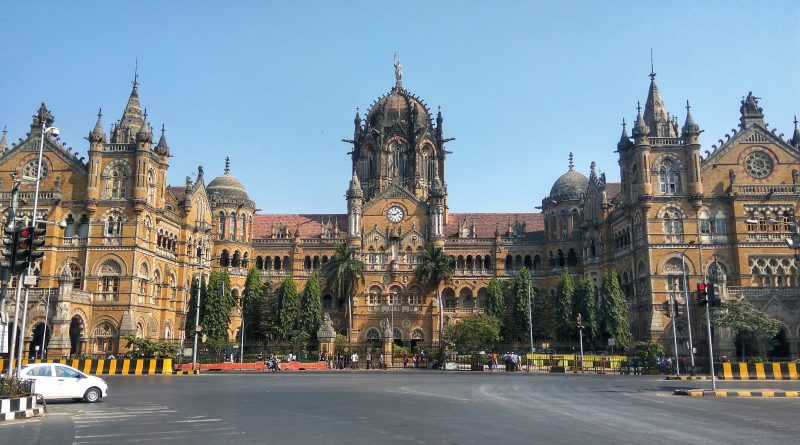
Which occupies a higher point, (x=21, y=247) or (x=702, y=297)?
(x=21, y=247)

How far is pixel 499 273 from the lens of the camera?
8312cm

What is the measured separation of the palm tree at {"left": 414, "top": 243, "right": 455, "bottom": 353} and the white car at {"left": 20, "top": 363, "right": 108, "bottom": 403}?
159 ft

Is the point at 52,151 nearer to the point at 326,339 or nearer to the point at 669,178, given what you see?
the point at 326,339

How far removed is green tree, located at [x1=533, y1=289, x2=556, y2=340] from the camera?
7400 cm

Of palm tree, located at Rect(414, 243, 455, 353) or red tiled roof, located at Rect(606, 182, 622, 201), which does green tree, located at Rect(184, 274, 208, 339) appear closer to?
palm tree, located at Rect(414, 243, 455, 353)

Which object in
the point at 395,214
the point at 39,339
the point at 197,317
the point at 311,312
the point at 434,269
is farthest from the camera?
the point at 395,214

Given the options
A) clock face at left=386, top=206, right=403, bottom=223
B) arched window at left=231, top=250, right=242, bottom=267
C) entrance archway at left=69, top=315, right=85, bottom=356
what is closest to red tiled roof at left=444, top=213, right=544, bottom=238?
clock face at left=386, top=206, right=403, bottom=223

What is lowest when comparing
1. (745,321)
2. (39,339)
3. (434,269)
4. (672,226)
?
(39,339)

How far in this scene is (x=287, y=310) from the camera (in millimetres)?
70688

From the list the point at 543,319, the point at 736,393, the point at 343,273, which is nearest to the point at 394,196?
the point at 343,273

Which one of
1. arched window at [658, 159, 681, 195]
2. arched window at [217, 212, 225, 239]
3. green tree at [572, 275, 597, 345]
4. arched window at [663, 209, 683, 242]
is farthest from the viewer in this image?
arched window at [217, 212, 225, 239]

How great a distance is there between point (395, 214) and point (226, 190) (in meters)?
20.3

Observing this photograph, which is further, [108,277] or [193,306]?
[193,306]

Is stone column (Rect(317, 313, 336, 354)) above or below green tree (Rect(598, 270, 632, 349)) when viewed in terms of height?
below
